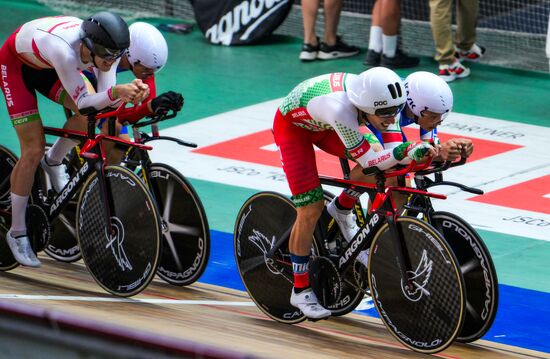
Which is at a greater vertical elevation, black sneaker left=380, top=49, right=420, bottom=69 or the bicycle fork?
the bicycle fork

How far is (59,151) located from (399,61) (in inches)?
244

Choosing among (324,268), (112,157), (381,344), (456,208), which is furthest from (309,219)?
(456,208)

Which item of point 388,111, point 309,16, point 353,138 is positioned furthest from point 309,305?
point 309,16

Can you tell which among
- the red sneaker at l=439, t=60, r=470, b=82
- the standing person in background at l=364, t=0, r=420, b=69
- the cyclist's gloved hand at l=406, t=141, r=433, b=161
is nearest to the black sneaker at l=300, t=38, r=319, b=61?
the standing person in background at l=364, t=0, r=420, b=69

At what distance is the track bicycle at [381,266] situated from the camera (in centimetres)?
571

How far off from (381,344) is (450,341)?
0.49m

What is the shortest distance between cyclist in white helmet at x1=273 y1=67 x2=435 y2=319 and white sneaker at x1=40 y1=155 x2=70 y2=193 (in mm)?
1642

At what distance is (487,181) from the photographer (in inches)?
376

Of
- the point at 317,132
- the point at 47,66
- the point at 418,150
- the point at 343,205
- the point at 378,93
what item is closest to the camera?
the point at 418,150

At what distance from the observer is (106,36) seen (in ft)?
20.9

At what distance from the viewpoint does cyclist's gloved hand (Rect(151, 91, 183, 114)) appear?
666 centimetres

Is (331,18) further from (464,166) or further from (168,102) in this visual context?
(168,102)

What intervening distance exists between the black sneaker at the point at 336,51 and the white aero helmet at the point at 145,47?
637cm

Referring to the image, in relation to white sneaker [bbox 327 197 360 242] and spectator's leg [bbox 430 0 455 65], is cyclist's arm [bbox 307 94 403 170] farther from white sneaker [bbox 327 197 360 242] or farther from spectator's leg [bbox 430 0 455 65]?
spectator's leg [bbox 430 0 455 65]
